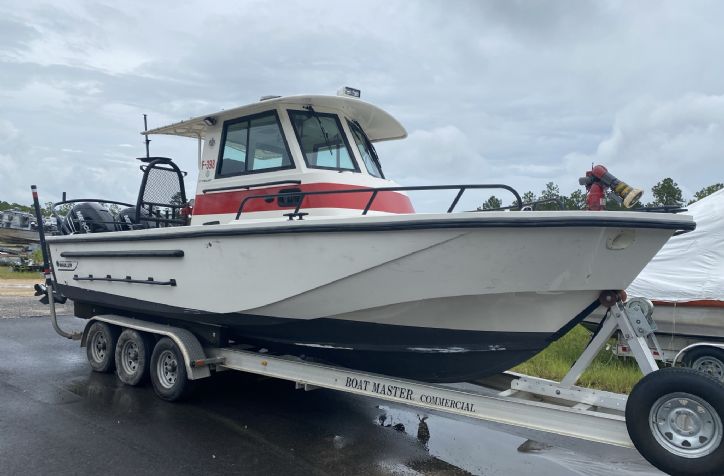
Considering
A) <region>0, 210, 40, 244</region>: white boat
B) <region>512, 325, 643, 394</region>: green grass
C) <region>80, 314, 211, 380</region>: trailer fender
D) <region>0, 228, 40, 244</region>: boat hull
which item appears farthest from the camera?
<region>0, 210, 40, 244</region>: white boat

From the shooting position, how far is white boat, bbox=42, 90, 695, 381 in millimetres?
3646

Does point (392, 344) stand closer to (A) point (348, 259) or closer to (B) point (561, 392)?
(A) point (348, 259)

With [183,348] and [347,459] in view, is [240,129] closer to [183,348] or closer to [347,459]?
[183,348]

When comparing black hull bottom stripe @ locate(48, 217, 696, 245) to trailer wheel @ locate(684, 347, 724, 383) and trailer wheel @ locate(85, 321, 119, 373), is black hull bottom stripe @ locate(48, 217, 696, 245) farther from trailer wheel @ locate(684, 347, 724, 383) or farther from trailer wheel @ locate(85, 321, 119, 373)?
trailer wheel @ locate(684, 347, 724, 383)

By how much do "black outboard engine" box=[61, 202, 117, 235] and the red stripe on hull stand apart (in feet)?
6.94

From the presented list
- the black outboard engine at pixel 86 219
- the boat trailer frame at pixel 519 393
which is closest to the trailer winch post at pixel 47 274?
the black outboard engine at pixel 86 219

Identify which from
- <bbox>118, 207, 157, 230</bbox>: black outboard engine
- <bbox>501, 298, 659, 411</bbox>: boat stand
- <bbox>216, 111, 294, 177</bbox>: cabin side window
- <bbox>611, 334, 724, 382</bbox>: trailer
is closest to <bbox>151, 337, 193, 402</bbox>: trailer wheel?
<bbox>118, 207, 157, 230</bbox>: black outboard engine

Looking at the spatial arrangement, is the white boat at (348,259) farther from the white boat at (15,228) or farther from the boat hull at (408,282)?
the white boat at (15,228)

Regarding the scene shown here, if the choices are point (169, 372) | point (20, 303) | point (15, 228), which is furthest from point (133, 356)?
point (15, 228)

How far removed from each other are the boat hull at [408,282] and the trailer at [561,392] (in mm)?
219

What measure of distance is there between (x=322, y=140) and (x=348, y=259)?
1.67m

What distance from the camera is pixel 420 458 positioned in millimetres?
4297

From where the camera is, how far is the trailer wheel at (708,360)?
21.3 feet

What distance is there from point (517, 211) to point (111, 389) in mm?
4626
